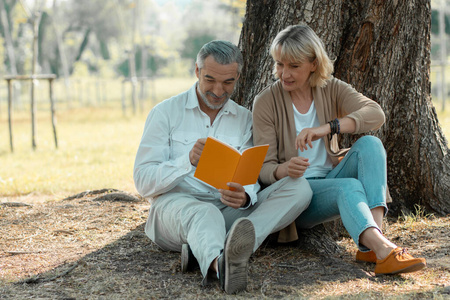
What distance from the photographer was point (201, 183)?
12.0 ft

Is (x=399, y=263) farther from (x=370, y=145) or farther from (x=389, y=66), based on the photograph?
(x=389, y=66)

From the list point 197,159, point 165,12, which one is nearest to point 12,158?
point 197,159

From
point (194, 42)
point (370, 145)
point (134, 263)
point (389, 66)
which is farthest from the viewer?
point (194, 42)

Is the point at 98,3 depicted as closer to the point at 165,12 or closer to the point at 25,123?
the point at 25,123

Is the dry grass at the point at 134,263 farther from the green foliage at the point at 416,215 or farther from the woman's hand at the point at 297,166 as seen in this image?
the woman's hand at the point at 297,166

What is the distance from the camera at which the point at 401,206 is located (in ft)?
16.0

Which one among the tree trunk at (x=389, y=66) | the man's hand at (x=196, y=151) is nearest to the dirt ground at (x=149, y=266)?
the tree trunk at (x=389, y=66)

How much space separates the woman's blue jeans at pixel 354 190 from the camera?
317 cm

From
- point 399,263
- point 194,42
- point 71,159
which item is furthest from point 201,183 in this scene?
point 194,42

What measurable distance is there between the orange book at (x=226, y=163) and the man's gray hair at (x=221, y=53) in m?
0.65

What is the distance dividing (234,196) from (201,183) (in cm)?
39

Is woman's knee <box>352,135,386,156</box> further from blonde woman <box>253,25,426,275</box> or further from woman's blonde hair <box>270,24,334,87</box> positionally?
woman's blonde hair <box>270,24,334,87</box>

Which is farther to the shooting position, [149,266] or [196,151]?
[149,266]

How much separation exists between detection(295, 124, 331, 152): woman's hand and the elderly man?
212 millimetres
